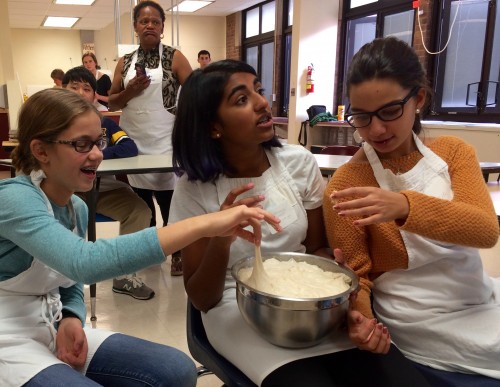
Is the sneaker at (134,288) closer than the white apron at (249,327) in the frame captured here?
No

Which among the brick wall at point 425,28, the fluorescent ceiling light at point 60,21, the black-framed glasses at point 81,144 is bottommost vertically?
the black-framed glasses at point 81,144

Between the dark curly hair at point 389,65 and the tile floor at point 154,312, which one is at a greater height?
the dark curly hair at point 389,65

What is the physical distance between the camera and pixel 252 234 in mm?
1024

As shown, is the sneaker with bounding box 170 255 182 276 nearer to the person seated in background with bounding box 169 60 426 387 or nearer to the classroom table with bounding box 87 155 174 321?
the classroom table with bounding box 87 155 174 321

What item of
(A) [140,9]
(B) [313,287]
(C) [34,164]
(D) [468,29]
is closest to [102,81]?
(A) [140,9]

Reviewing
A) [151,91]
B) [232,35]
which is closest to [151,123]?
[151,91]

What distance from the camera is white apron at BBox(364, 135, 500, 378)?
94 centimetres

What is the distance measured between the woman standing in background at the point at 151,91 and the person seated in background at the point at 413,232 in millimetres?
1810

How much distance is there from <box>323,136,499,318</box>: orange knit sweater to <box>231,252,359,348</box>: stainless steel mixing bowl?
141 mm

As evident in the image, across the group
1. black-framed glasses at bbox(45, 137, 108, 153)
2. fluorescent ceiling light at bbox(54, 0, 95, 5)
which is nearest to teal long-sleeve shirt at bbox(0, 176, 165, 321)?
black-framed glasses at bbox(45, 137, 108, 153)

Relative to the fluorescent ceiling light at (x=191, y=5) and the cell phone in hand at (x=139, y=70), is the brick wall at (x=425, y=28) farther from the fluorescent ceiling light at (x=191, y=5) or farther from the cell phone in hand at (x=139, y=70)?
the fluorescent ceiling light at (x=191, y=5)

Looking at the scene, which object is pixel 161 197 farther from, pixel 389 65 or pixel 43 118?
pixel 389 65

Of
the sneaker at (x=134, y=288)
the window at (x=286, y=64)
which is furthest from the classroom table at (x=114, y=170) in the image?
the window at (x=286, y=64)

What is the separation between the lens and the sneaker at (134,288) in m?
2.48
